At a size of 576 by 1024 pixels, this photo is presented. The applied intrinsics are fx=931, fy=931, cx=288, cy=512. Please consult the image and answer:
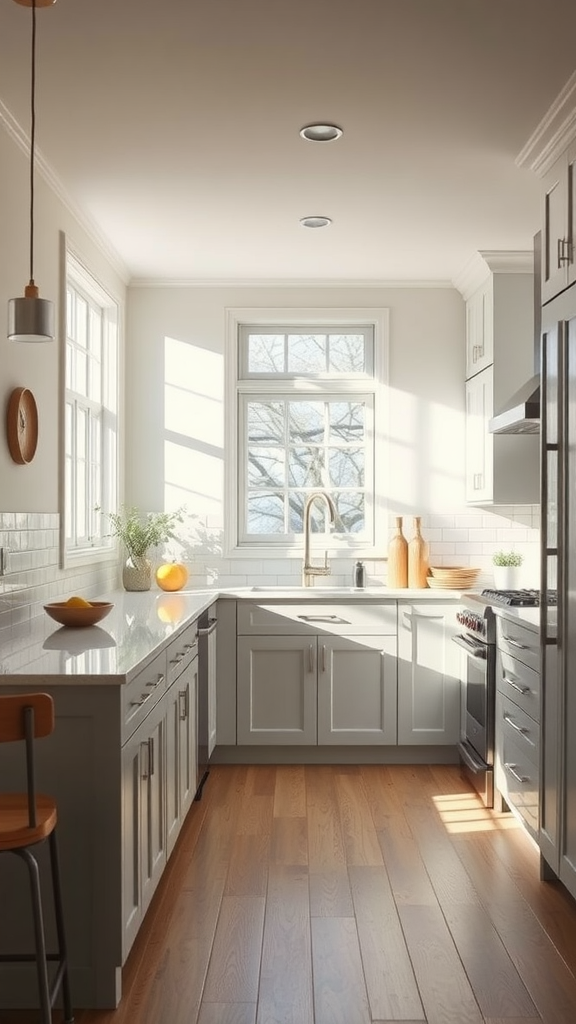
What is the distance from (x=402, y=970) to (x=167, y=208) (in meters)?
3.30

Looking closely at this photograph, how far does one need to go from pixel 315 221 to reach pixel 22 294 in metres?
1.58

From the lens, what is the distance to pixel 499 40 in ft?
9.18

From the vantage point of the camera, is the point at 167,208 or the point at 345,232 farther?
the point at 345,232

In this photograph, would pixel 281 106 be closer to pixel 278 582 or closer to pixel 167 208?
pixel 167 208

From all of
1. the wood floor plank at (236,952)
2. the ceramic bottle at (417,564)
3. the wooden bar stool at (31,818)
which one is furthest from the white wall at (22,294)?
the ceramic bottle at (417,564)

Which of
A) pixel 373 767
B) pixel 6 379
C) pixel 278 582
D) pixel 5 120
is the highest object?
pixel 5 120

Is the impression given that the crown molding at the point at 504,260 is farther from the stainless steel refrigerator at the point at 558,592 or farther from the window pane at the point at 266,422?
the stainless steel refrigerator at the point at 558,592

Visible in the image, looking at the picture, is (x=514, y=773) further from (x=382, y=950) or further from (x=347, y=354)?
(x=347, y=354)

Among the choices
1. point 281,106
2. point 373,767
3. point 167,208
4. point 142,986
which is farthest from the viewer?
point 373,767

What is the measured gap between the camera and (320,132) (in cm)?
345

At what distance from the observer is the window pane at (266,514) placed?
18.6 ft

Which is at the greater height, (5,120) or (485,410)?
(5,120)

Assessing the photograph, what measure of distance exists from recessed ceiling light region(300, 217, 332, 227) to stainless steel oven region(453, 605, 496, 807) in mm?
1984

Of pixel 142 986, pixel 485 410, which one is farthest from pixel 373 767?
pixel 142 986
